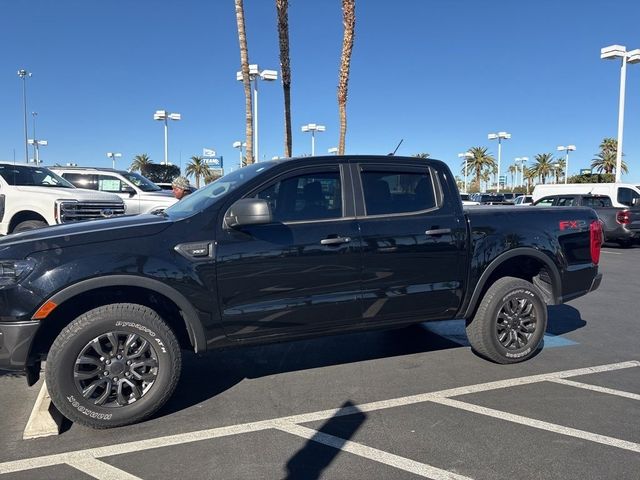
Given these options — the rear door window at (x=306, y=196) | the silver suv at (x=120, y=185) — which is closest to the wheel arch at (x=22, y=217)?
the silver suv at (x=120, y=185)

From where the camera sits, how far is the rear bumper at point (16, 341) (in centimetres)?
335

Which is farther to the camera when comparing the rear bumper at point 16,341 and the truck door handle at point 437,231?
the truck door handle at point 437,231

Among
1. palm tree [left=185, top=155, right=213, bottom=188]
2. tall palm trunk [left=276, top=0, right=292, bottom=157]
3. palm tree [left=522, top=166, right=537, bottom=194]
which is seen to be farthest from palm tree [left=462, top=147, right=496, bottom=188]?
tall palm trunk [left=276, top=0, right=292, bottom=157]

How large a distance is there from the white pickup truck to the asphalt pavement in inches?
204

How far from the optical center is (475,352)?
5.20 metres

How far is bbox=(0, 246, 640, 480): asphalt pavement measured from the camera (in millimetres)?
3096

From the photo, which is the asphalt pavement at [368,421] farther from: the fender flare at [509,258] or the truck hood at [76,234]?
the truck hood at [76,234]

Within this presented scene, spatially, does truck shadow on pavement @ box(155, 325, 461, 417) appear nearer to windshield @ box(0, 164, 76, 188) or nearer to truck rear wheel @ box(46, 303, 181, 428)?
truck rear wheel @ box(46, 303, 181, 428)

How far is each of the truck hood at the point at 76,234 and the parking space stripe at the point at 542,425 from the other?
8.35 ft

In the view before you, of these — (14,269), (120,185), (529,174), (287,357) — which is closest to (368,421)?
(287,357)

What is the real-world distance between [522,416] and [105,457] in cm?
284

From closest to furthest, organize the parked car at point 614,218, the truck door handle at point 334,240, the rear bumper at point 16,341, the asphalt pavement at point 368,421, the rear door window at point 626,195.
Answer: the asphalt pavement at point 368,421 < the rear bumper at point 16,341 < the truck door handle at point 334,240 < the parked car at point 614,218 < the rear door window at point 626,195

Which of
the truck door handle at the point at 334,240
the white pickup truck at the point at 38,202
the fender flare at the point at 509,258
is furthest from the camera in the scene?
the white pickup truck at the point at 38,202

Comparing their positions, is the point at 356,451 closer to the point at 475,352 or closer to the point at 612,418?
the point at 612,418
